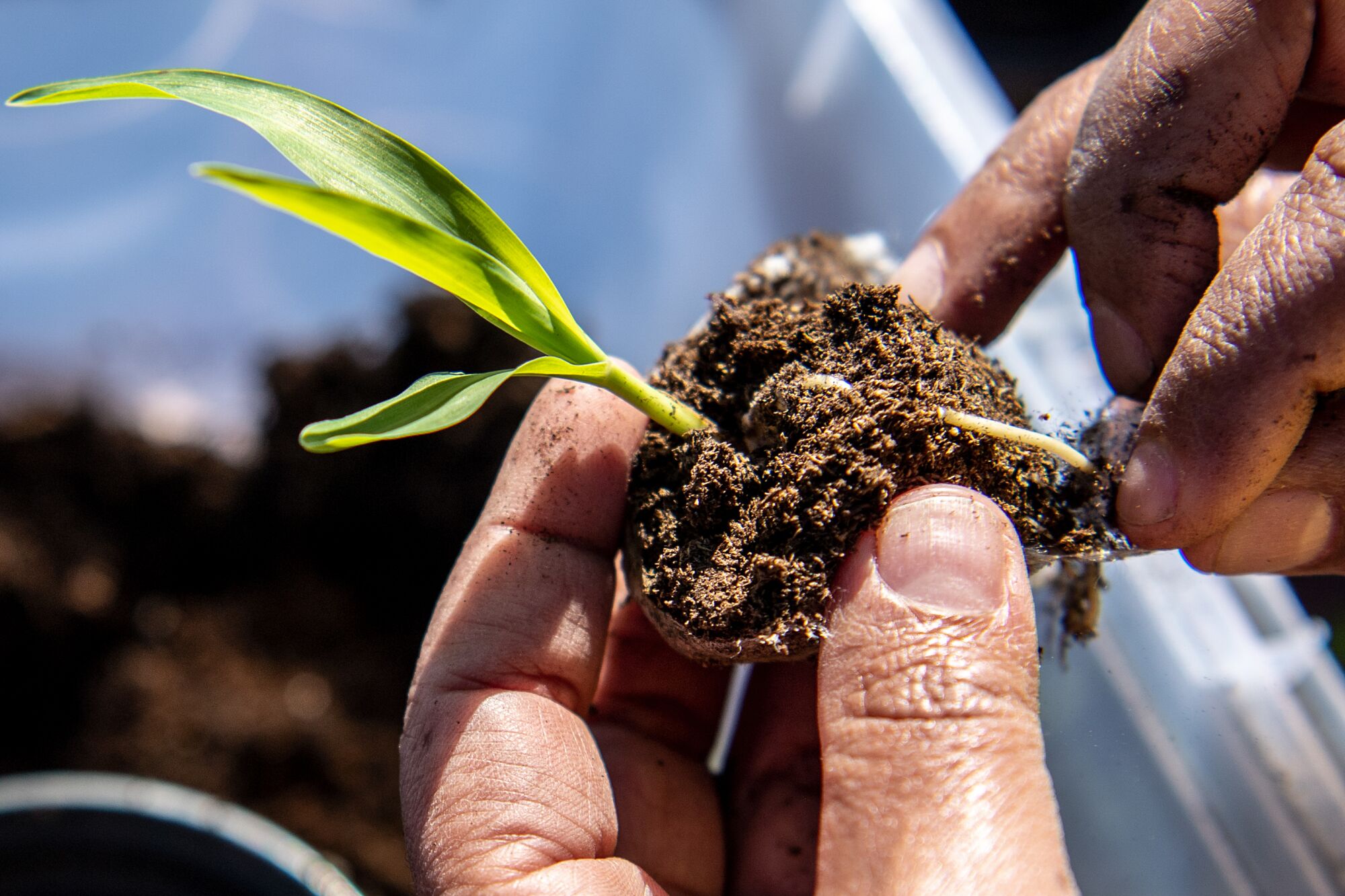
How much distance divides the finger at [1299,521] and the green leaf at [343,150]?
0.74 meters

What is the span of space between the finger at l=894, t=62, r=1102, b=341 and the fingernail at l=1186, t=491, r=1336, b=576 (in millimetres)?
371

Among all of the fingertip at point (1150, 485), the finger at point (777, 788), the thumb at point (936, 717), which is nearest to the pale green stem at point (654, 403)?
the thumb at point (936, 717)

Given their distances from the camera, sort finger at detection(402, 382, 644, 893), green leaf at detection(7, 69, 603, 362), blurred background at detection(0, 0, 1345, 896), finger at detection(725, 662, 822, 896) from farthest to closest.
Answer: blurred background at detection(0, 0, 1345, 896) < finger at detection(725, 662, 822, 896) < finger at detection(402, 382, 644, 893) < green leaf at detection(7, 69, 603, 362)

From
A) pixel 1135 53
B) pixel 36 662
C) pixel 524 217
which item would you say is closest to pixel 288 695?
pixel 36 662

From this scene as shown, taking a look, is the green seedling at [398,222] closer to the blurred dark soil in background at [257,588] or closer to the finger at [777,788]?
the finger at [777,788]

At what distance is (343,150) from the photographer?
752 mm

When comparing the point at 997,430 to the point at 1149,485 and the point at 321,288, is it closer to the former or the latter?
the point at 1149,485

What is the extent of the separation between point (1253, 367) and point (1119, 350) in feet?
0.78

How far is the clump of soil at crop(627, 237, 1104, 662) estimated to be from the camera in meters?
0.82

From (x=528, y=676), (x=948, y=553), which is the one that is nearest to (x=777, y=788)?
(x=528, y=676)

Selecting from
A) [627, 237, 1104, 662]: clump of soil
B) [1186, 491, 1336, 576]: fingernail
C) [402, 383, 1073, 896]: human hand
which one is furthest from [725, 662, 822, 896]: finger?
[1186, 491, 1336, 576]: fingernail

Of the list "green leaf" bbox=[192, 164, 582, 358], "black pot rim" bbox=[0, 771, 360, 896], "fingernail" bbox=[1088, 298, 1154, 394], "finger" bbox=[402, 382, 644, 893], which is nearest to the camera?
"green leaf" bbox=[192, 164, 582, 358]

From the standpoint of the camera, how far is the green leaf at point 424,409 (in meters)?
0.65

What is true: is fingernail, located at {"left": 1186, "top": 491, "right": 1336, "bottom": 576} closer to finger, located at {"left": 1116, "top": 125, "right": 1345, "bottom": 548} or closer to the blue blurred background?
finger, located at {"left": 1116, "top": 125, "right": 1345, "bottom": 548}
